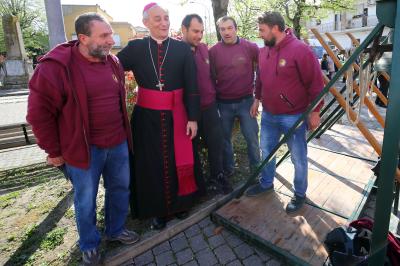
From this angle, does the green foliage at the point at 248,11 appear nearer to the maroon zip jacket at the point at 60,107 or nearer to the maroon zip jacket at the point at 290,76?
the maroon zip jacket at the point at 290,76

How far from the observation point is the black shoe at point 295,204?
329cm

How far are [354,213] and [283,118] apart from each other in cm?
125

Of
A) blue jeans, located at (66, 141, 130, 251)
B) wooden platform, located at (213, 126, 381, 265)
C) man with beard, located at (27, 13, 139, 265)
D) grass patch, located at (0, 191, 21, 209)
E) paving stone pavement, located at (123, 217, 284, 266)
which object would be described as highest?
man with beard, located at (27, 13, 139, 265)

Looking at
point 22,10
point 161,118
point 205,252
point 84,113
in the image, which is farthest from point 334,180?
point 22,10

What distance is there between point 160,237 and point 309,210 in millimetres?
1622

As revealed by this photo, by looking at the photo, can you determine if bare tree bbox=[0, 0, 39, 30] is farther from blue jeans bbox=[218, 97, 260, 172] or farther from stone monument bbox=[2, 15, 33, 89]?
blue jeans bbox=[218, 97, 260, 172]

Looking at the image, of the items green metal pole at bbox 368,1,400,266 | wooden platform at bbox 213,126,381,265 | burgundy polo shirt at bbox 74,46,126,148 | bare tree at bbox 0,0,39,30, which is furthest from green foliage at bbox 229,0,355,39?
bare tree at bbox 0,0,39,30

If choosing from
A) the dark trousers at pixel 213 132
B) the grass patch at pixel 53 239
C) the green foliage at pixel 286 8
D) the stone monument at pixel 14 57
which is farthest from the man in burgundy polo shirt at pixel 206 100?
the stone monument at pixel 14 57

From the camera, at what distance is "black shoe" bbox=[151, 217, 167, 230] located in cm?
324

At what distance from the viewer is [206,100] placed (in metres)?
3.52

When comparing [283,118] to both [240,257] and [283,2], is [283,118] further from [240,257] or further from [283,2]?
[283,2]

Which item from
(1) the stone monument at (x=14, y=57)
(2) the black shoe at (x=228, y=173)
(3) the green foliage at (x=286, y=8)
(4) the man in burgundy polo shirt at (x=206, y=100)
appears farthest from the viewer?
(1) the stone monument at (x=14, y=57)

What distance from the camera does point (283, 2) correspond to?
20.1 meters

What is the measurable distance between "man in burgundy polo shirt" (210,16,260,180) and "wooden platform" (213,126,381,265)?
86 centimetres
